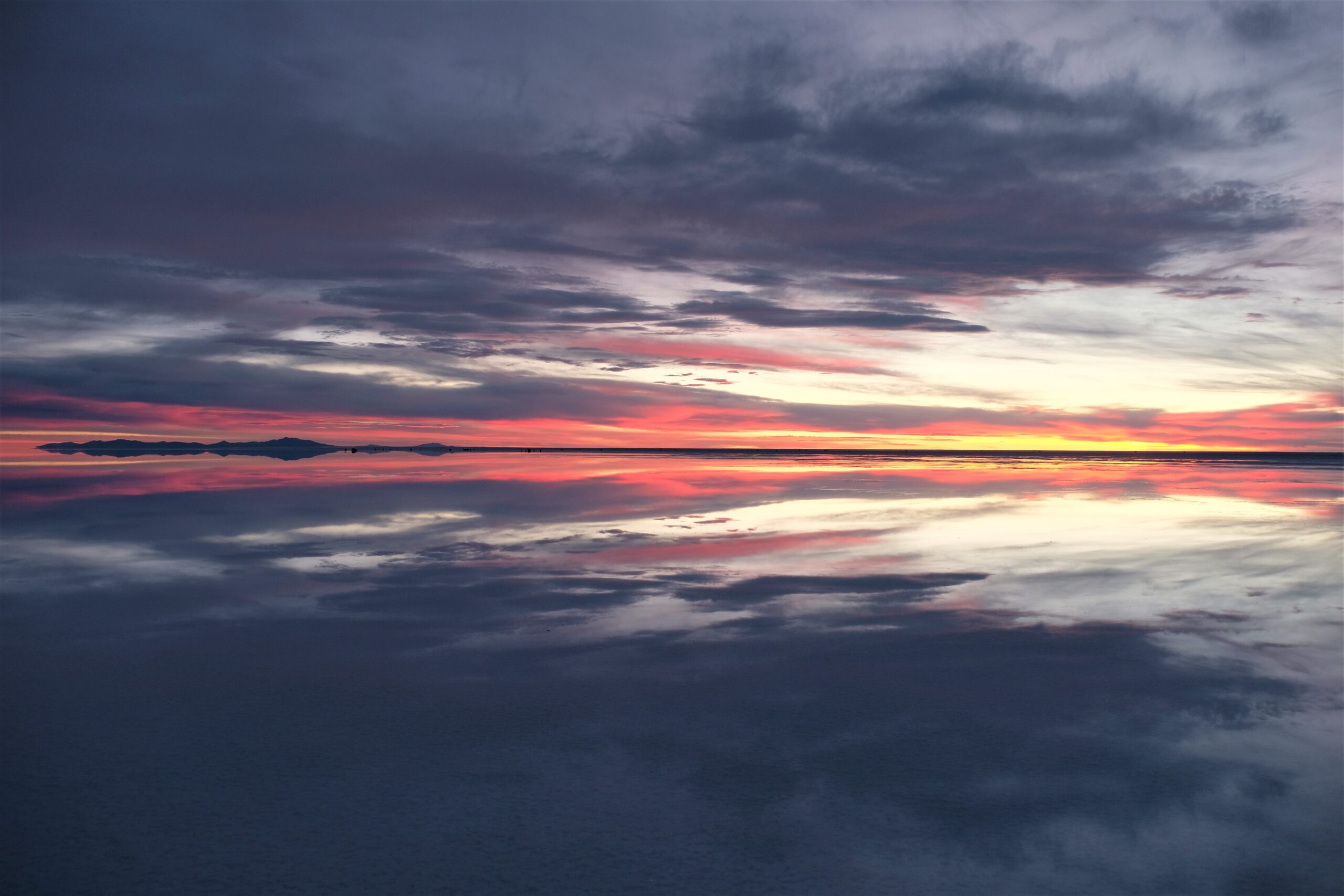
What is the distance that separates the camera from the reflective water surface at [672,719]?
478 centimetres

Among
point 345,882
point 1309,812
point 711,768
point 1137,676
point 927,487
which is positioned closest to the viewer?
point 345,882

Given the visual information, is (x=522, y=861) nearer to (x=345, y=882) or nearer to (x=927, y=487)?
(x=345, y=882)

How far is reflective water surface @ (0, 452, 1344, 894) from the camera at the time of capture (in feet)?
15.7

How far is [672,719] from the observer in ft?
22.8

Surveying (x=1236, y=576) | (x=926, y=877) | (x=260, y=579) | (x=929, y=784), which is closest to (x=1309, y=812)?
(x=929, y=784)

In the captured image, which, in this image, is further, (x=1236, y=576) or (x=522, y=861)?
(x=1236, y=576)

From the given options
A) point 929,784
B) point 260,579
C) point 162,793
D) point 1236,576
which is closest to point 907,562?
point 1236,576

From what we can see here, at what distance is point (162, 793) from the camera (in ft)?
17.9

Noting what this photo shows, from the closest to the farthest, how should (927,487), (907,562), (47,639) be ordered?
(47,639)
(907,562)
(927,487)

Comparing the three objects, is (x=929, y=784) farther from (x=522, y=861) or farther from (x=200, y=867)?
(x=200, y=867)

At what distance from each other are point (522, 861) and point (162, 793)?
2.48 m

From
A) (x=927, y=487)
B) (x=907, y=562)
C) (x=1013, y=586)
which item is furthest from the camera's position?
(x=927, y=487)

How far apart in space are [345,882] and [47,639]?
694 centimetres

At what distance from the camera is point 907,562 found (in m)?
14.6
